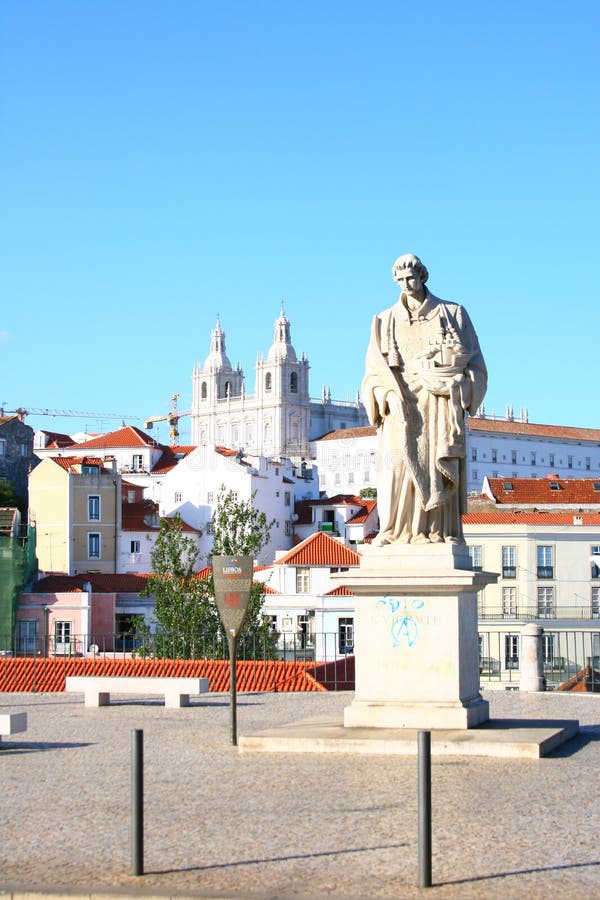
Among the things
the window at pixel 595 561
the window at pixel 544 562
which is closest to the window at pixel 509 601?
the window at pixel 544 562

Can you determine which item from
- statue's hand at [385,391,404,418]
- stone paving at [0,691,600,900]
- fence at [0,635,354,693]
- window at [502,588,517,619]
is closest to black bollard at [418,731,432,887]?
stone paving at [0,691,600,900]

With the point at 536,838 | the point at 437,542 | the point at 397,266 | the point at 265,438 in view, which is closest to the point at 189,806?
the point at 536,838

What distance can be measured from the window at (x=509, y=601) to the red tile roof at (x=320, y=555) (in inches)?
560

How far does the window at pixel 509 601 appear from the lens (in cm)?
5222

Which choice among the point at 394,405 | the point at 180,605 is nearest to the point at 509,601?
the point at 180,605

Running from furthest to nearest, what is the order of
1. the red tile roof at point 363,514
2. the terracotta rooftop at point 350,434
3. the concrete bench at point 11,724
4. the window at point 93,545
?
1. the terracotta rooftop at point 350,434
2. the red tile roof at point 363,514
3. the window at point 93,545
4. the concrete bench at point 11,724

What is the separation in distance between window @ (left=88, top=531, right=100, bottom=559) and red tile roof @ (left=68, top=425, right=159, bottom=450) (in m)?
29.9

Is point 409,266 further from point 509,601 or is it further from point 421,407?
point 509,601

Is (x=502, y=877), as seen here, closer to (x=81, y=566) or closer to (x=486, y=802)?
(x=486, y=802)

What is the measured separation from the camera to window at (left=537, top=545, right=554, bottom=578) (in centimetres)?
5391

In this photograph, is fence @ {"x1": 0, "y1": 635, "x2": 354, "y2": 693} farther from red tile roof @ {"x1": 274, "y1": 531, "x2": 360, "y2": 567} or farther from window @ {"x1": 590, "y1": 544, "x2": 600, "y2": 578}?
red tile roof @ {"x1": 274, "y1": 531, "x2": 360, "y2": 567}

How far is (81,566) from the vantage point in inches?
3167

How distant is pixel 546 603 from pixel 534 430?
12500 centimetres

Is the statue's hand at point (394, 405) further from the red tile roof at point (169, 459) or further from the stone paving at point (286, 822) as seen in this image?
the red tile roof at point (169, 459)
